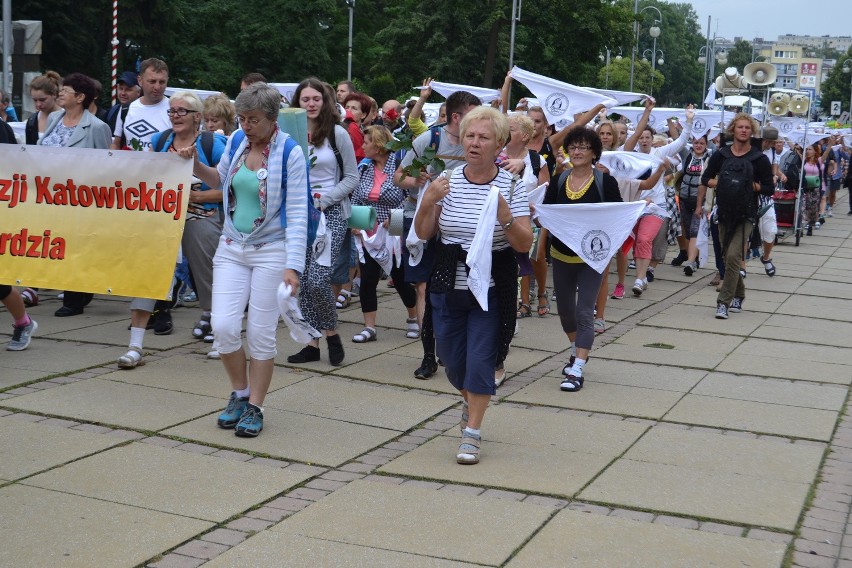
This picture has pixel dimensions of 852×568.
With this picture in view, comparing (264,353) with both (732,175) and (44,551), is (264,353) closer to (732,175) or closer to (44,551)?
(44,551)

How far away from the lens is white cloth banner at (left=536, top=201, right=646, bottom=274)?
7898 millimetres

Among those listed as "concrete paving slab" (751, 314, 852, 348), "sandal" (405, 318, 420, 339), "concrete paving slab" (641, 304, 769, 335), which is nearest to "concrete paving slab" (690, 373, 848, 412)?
"concrete paving slab" (751, 314, 852, 348)

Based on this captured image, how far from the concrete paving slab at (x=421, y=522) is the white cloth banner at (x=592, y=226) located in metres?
A: 2.92

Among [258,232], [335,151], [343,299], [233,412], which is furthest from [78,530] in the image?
[343,299]

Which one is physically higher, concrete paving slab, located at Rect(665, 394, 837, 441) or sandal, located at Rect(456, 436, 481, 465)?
sandal, located at Rect(456, 436, 481, 465)

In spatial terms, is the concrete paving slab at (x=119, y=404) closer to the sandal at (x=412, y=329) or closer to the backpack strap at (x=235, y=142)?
the backpack strap at (x=235, y=142)

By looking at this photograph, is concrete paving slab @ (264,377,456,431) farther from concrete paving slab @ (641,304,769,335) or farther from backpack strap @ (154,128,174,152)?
concrete paving slab @ (641,304,769,335)

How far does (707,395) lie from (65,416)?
4.24m

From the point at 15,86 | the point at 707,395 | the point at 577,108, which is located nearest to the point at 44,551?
the point at 707,395

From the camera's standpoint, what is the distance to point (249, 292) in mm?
6234

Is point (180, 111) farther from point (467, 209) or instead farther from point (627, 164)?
point (627, 164)

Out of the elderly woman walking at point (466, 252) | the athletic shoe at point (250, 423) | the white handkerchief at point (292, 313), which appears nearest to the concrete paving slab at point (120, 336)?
the athletic shoe at point (250, 423)

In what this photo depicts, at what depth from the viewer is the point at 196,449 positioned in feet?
19.7

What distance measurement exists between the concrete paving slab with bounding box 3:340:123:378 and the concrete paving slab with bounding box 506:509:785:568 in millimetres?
4087
